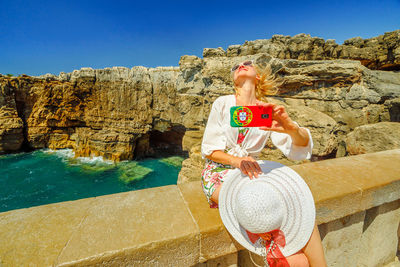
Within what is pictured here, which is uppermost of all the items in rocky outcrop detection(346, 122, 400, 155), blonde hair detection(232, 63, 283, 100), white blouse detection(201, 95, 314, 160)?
blonde hair detection(232, 63, 283, 100)

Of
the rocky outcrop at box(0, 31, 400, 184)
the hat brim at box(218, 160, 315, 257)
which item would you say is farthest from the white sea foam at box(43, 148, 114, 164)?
the hat brim at box(218, 160, 315, 257)

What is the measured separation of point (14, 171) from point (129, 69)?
12824 millimetres

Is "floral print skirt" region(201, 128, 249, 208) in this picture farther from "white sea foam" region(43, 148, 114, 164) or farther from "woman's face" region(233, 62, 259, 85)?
"white sea foam" region(43, 148, 114, 164)

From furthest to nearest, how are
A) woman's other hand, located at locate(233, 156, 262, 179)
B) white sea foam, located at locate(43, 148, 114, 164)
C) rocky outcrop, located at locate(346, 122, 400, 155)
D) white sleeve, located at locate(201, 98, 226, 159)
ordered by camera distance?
1. white sea foam, located at locate(43, 148, 114, 164)
2. rocky outcrop, located at locate(346, 122, 400, 155)
3. white sleeve, located at locate(201, 98, 226, 159)
4. woman's other hand, located at locate(233, 156, 262, 179)

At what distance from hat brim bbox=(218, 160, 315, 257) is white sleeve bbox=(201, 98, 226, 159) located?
0.33 m

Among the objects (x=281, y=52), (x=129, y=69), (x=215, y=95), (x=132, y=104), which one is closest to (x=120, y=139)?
(x=132, y=104)

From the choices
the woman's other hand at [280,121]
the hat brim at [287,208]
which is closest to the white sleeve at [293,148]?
the woman's other hand at [280,121]

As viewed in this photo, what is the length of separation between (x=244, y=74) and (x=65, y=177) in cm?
1616

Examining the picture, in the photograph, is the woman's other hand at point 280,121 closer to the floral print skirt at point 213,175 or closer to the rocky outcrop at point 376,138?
the floral print skirt at point 213,175

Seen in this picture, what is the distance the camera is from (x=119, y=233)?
896mm

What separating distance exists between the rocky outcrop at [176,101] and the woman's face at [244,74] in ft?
12.7

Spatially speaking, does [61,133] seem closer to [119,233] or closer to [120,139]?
[120,139]

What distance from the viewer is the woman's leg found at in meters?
0.82

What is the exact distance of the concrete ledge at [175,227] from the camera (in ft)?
2.63
